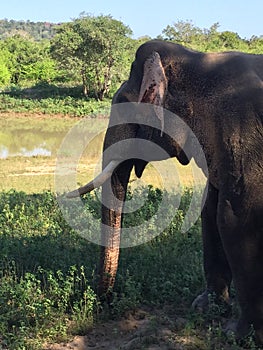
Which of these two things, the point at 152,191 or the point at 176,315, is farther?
the point at 152,191

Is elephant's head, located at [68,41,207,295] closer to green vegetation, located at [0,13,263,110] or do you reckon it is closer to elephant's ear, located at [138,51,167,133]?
elephant's ear, located at [138,51,167,133]

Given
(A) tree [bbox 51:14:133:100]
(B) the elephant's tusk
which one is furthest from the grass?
(A) tree [bbox 51:14:133:100]

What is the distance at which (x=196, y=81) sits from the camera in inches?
181

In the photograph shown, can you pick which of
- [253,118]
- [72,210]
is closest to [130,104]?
[253,118]

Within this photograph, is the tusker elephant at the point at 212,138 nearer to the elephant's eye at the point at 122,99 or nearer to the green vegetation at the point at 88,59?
the elephant's eye at the point at 122,99

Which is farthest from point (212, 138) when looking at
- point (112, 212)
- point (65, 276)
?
point (65, 276)

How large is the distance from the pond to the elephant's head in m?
13.7

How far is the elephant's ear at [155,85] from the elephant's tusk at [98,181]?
554 mm

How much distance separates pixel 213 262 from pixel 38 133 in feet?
75.2

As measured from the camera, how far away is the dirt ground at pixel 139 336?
4.48 meters

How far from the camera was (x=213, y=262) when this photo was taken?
535 centimetres

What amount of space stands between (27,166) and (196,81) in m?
13.2

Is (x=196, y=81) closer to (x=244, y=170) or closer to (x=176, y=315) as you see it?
(x=244, y=170)

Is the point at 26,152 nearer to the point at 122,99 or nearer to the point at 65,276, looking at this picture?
the point at 65,276
